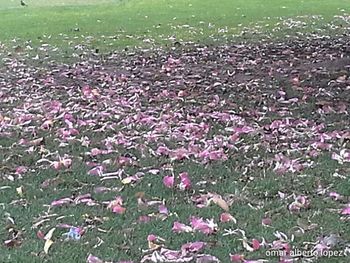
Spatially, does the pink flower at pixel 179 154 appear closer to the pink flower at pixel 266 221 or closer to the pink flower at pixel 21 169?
the pink flower at pixel 21 169

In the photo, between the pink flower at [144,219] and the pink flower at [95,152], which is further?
the pink flower at [95,152]

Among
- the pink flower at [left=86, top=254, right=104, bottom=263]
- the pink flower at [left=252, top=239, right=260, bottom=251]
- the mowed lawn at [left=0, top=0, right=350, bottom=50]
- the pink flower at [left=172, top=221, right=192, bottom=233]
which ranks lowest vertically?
the mowed lawn at [left=0, top=0, right=350, bottom=50]

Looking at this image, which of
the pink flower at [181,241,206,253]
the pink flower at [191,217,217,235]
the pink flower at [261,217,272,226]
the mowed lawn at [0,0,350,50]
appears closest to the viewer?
the pink flower at [181,241,206,253]

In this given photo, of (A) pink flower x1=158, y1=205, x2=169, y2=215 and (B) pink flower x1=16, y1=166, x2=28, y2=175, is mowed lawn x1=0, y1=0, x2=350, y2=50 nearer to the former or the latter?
(B) pink flower x1=16, y1=166, x2=28, y2=175

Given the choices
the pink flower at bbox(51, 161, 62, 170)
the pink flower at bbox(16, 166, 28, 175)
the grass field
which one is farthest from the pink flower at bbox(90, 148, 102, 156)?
the pink flower at bbox(16, 166, 28, 175)

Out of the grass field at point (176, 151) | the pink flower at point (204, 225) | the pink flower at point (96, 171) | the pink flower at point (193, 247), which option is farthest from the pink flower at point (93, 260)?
the pink flower at point (96, 171)

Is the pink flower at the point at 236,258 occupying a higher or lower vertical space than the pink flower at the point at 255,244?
higher

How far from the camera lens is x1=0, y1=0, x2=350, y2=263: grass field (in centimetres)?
450

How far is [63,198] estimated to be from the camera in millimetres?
5340

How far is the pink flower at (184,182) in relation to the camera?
5.49 meters

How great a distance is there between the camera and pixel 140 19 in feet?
58.9

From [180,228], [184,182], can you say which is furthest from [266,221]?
[184,182]

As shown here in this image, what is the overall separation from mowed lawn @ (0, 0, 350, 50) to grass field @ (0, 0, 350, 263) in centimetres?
105

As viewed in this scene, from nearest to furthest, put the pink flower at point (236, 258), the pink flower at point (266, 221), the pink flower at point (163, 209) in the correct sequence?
the pink flower at point (236, 258) → the pink flower at point (266, 221) → the pink flower at point (163, 209)
